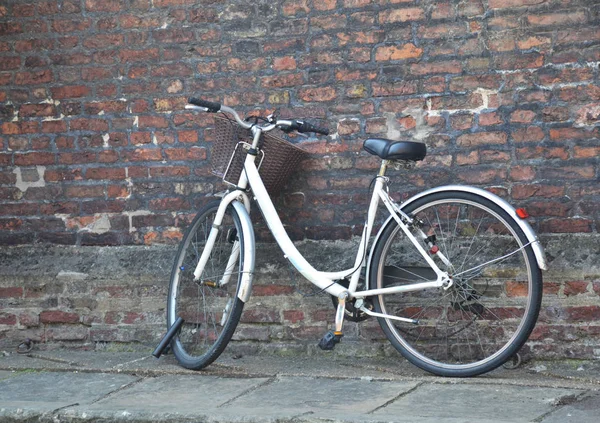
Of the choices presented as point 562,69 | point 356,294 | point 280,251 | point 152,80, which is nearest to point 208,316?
point 280,251

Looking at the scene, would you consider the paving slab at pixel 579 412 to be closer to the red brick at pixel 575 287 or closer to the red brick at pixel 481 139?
the red brick at pixel 575 287

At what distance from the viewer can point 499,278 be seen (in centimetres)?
453

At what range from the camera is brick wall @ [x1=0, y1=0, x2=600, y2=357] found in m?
4.45

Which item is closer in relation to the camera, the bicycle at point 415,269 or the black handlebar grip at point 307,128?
the bicycle at point 415,269

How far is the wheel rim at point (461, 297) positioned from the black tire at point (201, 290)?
2.76 ft

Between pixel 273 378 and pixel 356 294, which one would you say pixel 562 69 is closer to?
pixel 356 294

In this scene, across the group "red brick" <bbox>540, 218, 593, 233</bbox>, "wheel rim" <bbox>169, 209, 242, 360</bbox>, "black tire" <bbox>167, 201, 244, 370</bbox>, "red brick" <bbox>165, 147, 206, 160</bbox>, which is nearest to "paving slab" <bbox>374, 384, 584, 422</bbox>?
"red brick" <bbox>540, 218, 593, 233</bbox>

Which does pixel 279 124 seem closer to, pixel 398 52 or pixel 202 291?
pixel 398 52

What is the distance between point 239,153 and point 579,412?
205cm

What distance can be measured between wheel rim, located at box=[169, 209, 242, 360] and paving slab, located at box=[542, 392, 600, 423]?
1786 millimetres

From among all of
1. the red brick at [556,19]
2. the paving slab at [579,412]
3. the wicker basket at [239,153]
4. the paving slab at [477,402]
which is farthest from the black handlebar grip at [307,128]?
the paving slab at [579,412]

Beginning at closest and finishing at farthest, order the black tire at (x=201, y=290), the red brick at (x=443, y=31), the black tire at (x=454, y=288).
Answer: the black tire at (x=454, y=288)
the red brick at (x=443, y=31)
the black tire at (x=201, y=290)

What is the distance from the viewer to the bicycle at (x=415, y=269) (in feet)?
14.0

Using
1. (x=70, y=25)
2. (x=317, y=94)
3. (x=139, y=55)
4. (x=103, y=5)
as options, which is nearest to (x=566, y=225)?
(x=317, y=94)
